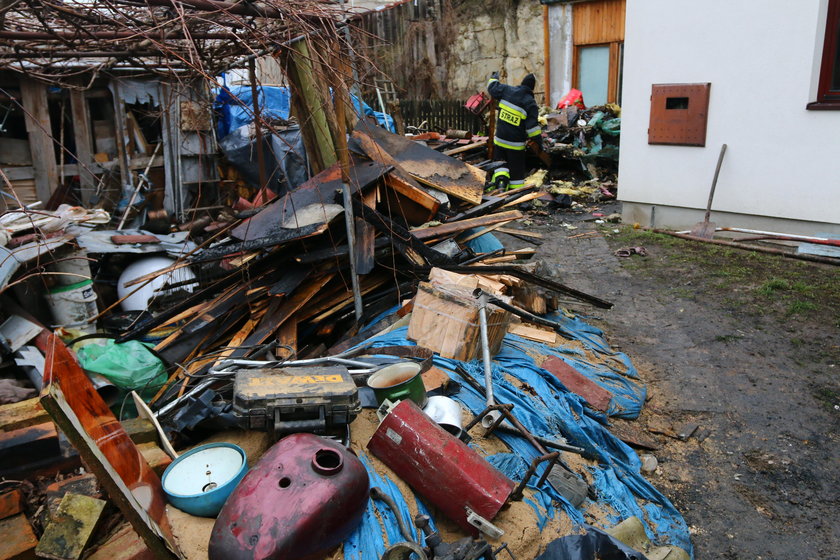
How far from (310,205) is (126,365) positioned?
2.15 meters

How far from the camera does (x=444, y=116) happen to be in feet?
49.8

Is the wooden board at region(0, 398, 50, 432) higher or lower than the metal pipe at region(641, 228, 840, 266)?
higher

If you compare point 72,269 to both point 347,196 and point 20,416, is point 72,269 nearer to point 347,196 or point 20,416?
point 347,196

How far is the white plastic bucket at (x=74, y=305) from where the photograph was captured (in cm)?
630

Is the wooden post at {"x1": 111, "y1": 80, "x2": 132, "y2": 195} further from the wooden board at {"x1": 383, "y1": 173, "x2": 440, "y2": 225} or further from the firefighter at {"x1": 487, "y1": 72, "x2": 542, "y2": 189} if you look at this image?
the firefighter at {"x1": 487, "y1": 72, "x2": 542, "y2": 189}

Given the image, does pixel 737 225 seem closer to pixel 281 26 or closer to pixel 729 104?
→ pixel 729 104

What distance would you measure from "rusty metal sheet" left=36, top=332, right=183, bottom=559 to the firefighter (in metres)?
8.82

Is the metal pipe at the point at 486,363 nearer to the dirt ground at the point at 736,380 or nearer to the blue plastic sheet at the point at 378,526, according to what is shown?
the blue plastic sheet at the point at 378,526

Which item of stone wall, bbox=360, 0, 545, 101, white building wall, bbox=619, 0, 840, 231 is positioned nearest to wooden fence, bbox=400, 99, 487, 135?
stone wall, bbox=360, 0, 545, 101

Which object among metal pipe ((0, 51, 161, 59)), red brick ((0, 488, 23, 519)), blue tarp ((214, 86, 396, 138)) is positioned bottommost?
red brick ((0, 488, 23, 519))

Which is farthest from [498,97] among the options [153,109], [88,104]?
[88,104]

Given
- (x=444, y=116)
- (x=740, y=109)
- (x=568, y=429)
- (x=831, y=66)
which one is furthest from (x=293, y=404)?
(x=444, y=116)

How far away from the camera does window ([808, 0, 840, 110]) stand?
23.7 feet

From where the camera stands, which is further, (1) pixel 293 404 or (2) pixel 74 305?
(2) pixel 74 305
